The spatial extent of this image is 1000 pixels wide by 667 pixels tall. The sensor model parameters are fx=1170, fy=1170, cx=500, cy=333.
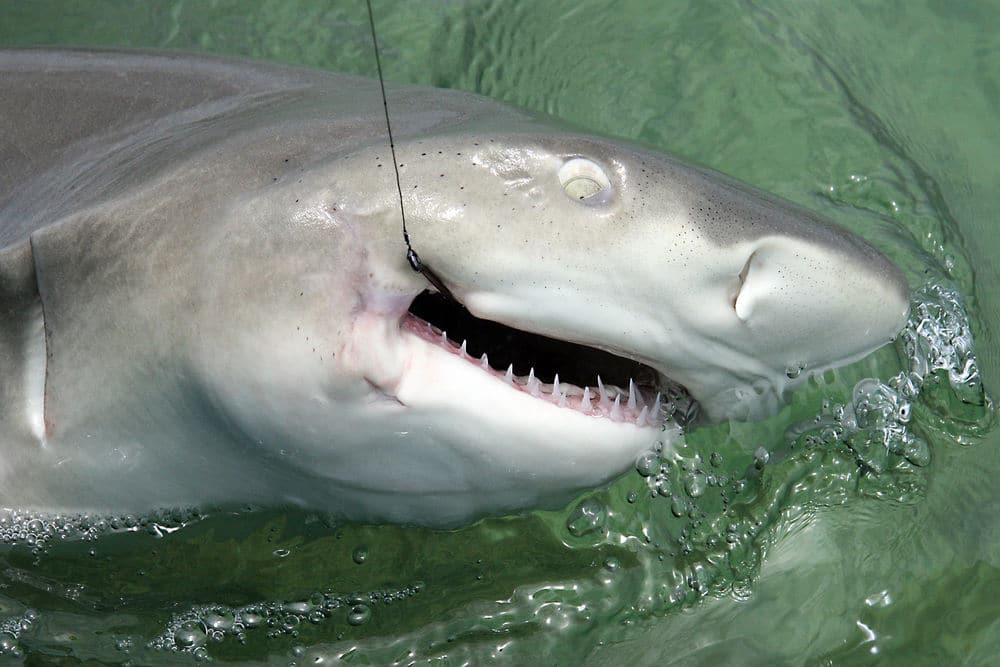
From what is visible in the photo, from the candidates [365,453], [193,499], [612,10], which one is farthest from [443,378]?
[612,10]

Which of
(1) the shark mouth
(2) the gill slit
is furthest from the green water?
(1) the shark mouth

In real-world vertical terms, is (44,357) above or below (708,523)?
above

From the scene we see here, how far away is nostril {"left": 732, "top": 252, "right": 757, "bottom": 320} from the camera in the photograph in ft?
3.90

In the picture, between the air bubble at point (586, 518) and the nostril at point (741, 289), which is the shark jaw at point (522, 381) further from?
the air bubble at point (586, 518)

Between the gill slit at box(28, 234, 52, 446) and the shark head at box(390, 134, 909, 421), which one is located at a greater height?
the shark head at box(390, 134, 909, 421)

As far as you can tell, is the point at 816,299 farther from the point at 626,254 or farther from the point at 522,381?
the point at 522,381

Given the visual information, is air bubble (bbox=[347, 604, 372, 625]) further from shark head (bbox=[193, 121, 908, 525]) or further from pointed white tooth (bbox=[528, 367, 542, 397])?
pointed white tooth (bbox=[528, 367, 542, 397])

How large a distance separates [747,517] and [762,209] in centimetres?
102

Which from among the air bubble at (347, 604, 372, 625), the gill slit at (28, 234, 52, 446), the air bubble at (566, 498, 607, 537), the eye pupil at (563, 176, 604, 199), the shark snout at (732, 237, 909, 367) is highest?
the eye pupil at (563, 176, 604, 199)

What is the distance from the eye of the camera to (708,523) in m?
2.09

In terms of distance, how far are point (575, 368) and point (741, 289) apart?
0.86 feet

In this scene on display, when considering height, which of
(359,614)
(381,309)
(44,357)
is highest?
(381,309)

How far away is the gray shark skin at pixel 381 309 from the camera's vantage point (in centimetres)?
119

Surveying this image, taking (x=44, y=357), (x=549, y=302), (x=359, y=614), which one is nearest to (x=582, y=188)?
(x=549, y=302)
